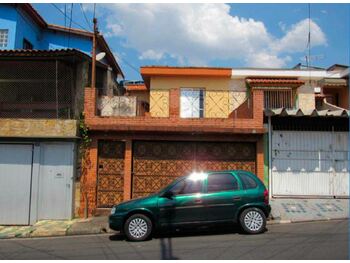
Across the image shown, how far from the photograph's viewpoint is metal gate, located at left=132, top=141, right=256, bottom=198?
1261 cm

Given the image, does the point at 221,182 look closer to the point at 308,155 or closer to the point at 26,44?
the point at 308,155

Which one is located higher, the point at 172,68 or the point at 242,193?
the point at 172,68

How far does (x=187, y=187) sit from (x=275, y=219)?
3.44 meters

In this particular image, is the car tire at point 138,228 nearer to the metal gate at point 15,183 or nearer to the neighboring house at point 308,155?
the metal gate at point 15,183

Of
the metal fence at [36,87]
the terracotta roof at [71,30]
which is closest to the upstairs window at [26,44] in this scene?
the terracotta roof at [71,30]

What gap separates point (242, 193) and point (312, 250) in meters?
2.36

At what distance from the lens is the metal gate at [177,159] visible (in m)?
12.6

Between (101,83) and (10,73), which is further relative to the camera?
(101,83)

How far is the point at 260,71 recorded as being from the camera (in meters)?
18.6

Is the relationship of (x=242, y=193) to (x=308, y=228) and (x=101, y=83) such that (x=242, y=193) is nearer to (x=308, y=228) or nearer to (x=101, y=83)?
(x=308, y=228)

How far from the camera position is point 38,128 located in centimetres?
1228

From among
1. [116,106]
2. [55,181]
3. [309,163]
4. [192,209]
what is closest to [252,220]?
[192,209]

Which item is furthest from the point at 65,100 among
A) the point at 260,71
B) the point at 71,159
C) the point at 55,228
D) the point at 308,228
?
Result: the point at 260,71

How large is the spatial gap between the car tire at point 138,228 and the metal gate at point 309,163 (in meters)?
5.89
